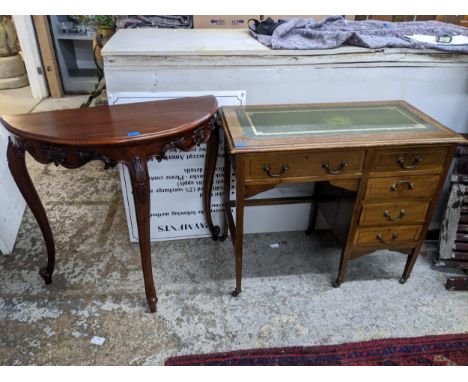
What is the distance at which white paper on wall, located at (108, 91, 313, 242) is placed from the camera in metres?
1.70

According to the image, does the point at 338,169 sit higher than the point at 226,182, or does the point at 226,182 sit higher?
the point at 338,169

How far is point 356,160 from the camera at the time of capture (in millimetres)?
1304

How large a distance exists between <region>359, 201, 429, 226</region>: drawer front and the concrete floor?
0.36 m

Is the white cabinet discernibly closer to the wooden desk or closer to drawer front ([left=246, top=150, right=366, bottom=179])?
the wooden desk

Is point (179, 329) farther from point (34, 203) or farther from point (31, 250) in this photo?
point (31, 250)

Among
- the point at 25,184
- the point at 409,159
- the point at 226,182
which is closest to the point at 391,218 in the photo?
the point at 409,159

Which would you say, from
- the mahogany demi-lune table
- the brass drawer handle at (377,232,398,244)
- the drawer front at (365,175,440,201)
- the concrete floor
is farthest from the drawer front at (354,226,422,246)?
the mahogany demi-lune table

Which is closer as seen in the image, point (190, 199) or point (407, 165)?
point (407, 165)

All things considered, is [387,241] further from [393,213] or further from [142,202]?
[142,202]

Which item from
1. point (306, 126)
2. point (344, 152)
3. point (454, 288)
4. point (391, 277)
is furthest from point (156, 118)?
point (454, 288)

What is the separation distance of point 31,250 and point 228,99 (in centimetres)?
123

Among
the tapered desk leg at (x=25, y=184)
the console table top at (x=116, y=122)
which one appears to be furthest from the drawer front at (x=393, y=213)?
the tapered desk leg at (x=25, y=184)

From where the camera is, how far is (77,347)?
1.37 m

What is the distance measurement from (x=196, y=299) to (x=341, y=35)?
127cm
